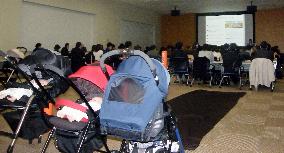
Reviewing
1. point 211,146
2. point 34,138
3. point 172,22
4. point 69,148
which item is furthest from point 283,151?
point 172,22

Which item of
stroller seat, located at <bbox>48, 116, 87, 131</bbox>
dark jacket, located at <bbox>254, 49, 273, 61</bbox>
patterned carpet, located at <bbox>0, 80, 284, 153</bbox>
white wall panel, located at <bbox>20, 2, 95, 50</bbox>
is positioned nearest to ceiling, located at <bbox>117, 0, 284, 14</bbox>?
white wall panel, located at <bbox>20, 2, 95, 50</bbox>

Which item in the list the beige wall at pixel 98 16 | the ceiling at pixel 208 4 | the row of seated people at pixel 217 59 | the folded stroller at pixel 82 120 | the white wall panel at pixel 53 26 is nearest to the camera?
the folded stroller at pixel 82 120

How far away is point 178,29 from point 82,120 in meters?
16.8

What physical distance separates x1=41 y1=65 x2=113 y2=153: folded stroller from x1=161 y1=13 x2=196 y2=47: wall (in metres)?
15.8

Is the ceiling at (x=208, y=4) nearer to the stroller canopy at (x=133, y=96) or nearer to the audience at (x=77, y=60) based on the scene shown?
the audience at (x=77, y=60)

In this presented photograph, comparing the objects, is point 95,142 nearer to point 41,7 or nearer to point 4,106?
point 4,106

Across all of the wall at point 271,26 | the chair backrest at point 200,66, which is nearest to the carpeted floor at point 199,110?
the chair backrest at point 200,66

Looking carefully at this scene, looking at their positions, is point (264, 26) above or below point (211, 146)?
above

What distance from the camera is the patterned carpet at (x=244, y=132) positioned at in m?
3.52

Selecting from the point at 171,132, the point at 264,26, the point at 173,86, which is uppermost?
the point at 264,26

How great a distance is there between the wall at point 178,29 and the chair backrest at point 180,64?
9.55m

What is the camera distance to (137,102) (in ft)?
6.77

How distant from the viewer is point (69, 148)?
2738 millimetres

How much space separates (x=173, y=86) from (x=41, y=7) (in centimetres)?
510
